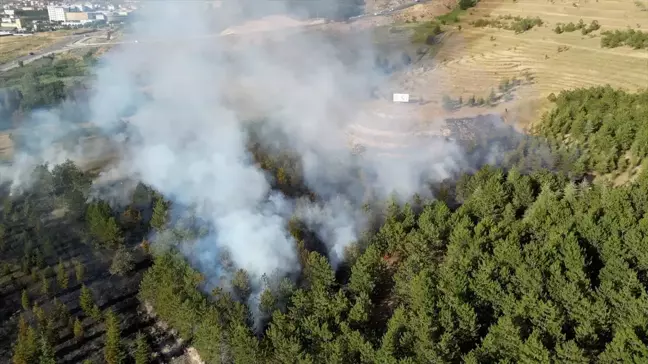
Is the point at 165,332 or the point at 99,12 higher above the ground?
the point at 99,12

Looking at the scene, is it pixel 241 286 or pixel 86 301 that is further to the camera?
pixel 86 301

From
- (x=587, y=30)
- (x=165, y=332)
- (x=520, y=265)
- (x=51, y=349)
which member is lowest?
(x=165, y=332)

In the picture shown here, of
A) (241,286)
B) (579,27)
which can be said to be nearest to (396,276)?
(241,286)

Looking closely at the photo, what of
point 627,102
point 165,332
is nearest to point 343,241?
point 165,332

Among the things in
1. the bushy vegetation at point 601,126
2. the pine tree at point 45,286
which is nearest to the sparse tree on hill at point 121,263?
the pine tree at point 45,286

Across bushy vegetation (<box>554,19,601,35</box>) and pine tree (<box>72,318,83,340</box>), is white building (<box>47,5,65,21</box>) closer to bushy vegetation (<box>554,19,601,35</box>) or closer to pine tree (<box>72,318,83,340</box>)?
bushy vegetation (<box>554,19,601,35</box>)

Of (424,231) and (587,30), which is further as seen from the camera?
(587,30)

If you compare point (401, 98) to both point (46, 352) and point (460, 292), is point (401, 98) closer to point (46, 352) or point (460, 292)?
point (460, 292)

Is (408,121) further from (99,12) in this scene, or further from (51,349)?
(99,12)
